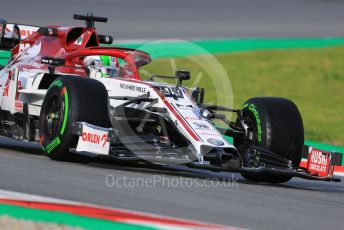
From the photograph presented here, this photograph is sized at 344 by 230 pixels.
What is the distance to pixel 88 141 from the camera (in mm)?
9320

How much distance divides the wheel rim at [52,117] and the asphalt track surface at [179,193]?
1.09 feet

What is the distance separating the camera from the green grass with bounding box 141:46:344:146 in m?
20.3

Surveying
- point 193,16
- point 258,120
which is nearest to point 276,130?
point 258,120

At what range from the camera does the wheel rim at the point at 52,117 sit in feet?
33.0

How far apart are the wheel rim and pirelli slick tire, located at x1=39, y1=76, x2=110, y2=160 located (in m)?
0.03

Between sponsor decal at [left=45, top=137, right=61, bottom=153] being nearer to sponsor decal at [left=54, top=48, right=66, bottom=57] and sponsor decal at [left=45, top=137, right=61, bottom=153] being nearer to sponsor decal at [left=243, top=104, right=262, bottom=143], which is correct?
sponsor decal at [left=54, top=48, right=66, bottom=57]

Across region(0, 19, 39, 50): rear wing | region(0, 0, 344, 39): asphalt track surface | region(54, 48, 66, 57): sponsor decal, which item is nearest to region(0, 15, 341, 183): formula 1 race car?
region(54, 48, 66, 57): sponsor decal

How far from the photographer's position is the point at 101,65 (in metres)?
11.2

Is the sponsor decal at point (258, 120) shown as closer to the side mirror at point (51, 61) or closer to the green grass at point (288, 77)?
the side mirror at point (51, 61)

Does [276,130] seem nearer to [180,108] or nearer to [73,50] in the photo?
[180,108]

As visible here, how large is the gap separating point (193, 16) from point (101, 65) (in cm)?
A: 2061

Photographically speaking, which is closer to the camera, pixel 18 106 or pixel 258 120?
pixel 258 120

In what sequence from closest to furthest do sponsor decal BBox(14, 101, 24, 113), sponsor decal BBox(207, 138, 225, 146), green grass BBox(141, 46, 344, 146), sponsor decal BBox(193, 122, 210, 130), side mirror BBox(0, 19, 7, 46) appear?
sponsor decal BBox(207, 138, 225, 146), sponsor decal BBox(193, 122, 210, 130), sponsor decal BBox(14, 101, 24, 113), side mirror BBox(0, 19, 7, 46), green grass BBox(141, 46, 344, 146)

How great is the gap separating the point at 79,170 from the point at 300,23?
22970 millimetres
